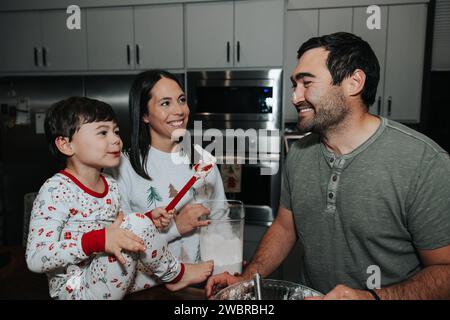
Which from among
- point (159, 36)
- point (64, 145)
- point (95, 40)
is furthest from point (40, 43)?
point (64, 145)

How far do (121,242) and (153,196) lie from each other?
0.45m

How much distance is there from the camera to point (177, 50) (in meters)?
2.77

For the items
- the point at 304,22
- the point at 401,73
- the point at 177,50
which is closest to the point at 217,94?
the point at 177,50

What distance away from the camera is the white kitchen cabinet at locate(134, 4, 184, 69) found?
9.02 feet

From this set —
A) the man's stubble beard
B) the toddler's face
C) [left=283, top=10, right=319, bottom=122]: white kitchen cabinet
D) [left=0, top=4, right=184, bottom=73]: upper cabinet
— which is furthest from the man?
[left=0, top=4, right=184, bottom=73]: upper cabinet

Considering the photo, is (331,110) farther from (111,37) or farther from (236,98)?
(111,37)

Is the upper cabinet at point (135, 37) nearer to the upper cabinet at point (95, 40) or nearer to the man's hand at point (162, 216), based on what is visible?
the upper cabinet at point (95, 40)

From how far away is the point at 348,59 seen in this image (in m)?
1.12

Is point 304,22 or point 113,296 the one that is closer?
point 113,296

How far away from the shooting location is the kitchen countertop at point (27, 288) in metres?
0.93

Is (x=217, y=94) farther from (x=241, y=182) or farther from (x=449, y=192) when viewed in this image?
(x=449, y=192)

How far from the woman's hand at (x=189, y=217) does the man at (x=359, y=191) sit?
198 mm

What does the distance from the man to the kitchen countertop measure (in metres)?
0.08
